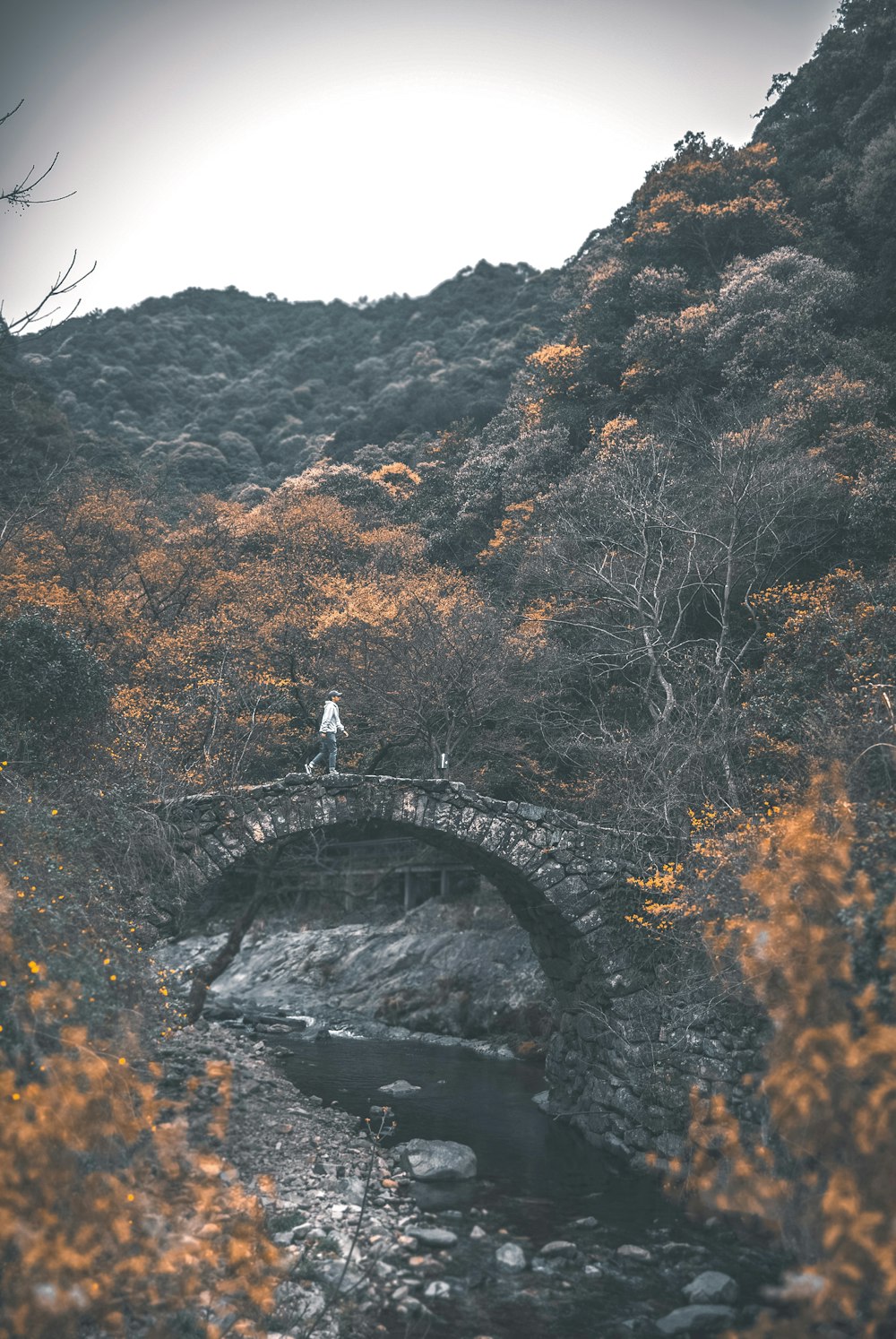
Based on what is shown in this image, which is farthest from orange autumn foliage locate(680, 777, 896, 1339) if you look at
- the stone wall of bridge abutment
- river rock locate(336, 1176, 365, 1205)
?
the stone wall of bridge abutment

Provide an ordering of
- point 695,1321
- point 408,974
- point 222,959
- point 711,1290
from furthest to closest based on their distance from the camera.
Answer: point 408,974
point 222,959
point 711,1290
point 695,1321

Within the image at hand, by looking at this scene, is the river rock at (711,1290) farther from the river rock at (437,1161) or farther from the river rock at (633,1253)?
the river rock at (437,1161)

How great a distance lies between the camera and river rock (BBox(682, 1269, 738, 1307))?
7.61 m

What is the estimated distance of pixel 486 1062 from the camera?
61.4 ft

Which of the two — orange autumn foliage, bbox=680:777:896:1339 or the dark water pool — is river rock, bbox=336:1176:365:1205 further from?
orange autumn foliage, bbox=680:777:896:1339

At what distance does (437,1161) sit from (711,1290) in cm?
423

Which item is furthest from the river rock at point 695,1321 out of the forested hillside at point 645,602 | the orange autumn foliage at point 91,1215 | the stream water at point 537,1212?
the orange autumn foliage at point 91,1215

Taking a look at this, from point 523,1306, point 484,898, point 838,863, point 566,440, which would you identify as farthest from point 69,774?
point 566,440

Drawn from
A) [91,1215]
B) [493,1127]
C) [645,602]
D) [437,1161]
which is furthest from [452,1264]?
[645,602]

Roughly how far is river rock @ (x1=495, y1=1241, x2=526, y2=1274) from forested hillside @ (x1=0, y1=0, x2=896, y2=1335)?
10.0ft

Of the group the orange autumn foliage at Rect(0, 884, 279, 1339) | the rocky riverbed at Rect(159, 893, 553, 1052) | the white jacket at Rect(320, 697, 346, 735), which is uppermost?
the white jacket at Rect(320, 697, 346, 735)

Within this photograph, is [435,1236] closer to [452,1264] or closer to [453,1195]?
[452,1264]

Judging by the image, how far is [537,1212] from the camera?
9969 millimetres

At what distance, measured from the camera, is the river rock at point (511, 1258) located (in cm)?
831
